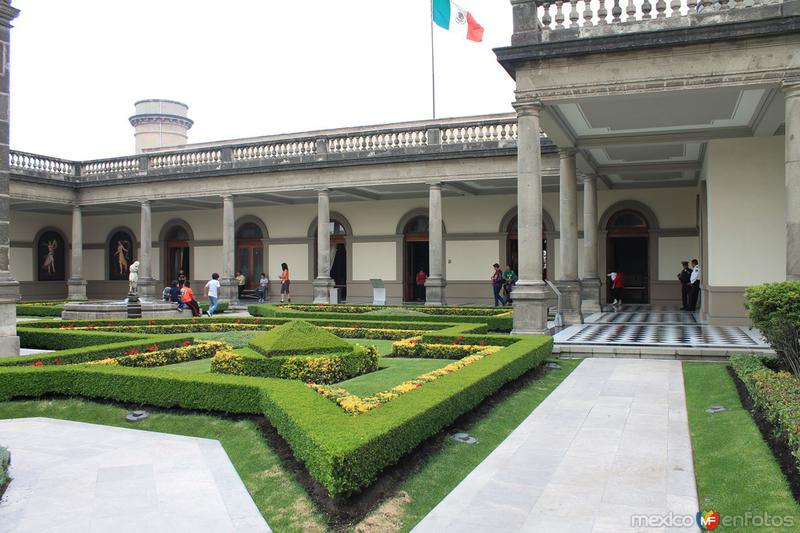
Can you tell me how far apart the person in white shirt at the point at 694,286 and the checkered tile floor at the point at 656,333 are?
1.94 meters

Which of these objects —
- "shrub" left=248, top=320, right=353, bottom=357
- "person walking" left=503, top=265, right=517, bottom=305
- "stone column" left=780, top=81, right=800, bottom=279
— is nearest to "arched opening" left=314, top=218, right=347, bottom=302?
"person walking" left=503, top=265, right=517, bottom=305

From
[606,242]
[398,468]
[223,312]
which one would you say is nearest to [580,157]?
[606,242]

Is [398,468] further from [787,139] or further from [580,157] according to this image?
[580,157]

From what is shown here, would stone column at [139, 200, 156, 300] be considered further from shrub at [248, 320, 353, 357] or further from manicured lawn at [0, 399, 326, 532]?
manicured lawn at [0, 399, 326, 532]

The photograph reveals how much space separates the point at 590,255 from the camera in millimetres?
19203

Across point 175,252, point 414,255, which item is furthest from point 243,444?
point 175,252

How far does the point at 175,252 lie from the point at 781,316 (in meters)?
28.9

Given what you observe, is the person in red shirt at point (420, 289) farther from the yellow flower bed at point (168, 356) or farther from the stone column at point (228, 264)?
the yellow flower bed at point (168, 356)

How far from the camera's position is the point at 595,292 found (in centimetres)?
1962

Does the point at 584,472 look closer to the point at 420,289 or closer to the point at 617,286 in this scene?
the point at 617,286

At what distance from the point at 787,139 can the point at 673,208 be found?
11.9 m

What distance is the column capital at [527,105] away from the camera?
12406 millimetres

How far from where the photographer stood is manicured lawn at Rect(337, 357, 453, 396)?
7965mm

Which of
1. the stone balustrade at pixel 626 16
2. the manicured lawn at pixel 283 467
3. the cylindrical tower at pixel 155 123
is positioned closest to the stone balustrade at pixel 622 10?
the stone balustrade at pixel 626 16
